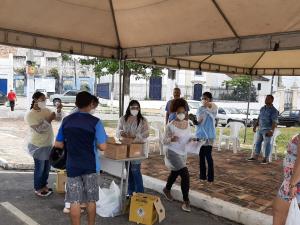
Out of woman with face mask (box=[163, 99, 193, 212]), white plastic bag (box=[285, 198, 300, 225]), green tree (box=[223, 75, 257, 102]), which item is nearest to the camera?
white plastic bag (box=[285, 198, 300, 225])

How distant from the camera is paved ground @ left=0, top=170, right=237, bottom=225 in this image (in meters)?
4.98

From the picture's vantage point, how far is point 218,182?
22.9 feet

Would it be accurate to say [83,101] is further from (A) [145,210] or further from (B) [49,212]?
(B) [49,212]

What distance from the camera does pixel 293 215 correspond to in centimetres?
333

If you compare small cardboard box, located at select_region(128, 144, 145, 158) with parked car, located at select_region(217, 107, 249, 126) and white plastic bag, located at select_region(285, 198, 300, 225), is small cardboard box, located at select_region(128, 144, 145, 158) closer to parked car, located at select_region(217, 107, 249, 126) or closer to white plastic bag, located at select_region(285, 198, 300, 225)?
white plastic bag, located at select_region(285, 198, 300, 225)

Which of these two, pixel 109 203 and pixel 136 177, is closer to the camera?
pixel 109 203

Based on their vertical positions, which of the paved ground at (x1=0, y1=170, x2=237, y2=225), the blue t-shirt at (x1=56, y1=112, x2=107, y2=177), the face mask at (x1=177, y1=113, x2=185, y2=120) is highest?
the face mask at (x1=177, y1=113, x2=185, y2=120)

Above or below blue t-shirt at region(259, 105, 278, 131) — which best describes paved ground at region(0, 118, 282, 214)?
below

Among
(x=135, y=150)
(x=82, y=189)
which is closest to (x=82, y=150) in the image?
(x=82, y=189)

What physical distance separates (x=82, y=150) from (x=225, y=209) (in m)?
2.57

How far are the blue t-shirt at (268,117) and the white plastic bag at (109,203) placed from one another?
498 cm

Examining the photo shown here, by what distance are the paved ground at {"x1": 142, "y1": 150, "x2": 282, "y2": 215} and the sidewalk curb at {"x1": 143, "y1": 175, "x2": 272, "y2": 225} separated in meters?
0.27

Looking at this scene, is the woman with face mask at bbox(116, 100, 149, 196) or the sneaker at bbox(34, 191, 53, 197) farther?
the sneaker at bbox(34, 191, 53, 197)

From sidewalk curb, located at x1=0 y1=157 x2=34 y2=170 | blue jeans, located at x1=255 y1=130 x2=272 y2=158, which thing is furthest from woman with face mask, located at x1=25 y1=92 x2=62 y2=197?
blue jeans, located at x1=255 y1=130 x2=272 y2=158
